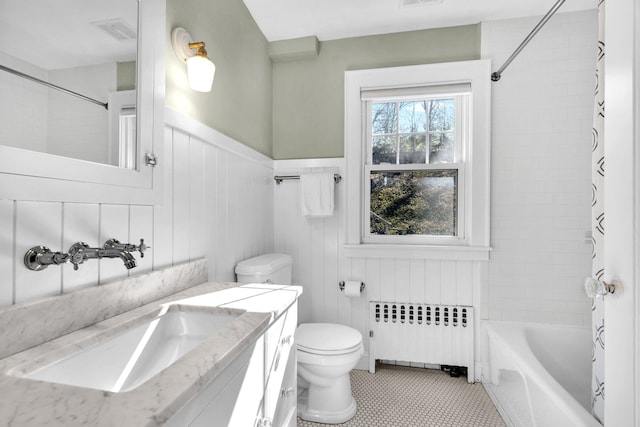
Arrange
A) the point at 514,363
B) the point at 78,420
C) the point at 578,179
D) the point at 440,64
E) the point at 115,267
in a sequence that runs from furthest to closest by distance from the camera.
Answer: the point at 440,64, the point at 578,179, the point at 514,363, the point at 115,267, the point at 78,420

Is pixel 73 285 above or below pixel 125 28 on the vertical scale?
below

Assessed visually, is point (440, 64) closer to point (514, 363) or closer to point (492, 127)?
point (492, 127)

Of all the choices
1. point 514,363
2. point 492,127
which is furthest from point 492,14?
point 514,363

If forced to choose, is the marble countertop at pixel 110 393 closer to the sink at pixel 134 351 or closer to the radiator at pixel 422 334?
the sink at pixel 134 351

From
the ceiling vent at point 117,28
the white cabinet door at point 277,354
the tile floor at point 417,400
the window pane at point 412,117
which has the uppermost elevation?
the window pane at point 412,117

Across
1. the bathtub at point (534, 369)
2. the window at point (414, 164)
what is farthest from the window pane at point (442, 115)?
the bathtub at point (534, 369)

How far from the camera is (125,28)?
1044 millimetres

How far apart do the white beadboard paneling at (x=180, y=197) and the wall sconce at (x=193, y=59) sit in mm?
237

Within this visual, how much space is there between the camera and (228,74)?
1.79 metres

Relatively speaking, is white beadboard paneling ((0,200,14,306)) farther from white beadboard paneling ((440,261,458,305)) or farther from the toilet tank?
white beadboard paneling ((440,261,458,305))

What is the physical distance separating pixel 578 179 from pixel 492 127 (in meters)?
0.63

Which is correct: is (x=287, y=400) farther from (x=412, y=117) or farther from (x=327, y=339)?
(x=412, y=117)

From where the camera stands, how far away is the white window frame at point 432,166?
7.07 feet

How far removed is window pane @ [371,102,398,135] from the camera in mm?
2393
